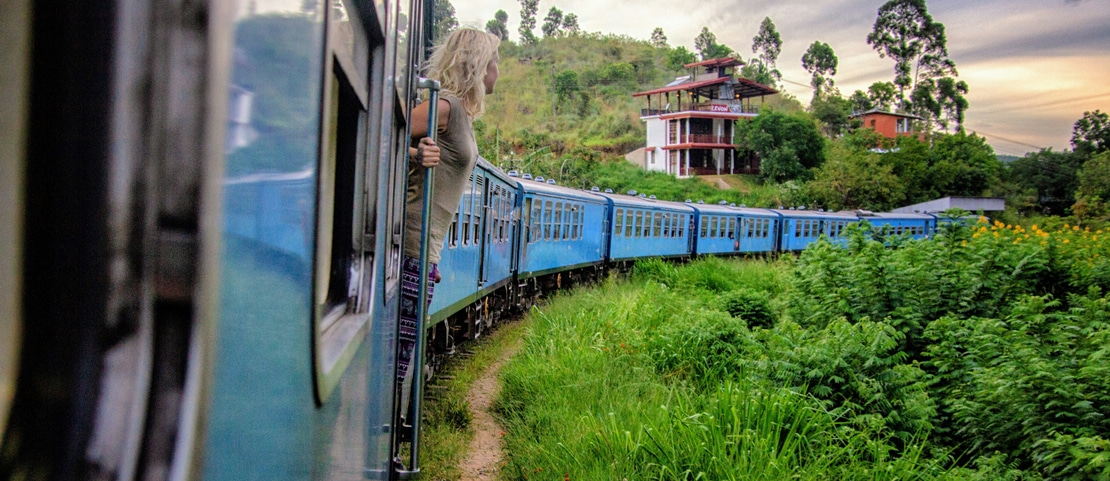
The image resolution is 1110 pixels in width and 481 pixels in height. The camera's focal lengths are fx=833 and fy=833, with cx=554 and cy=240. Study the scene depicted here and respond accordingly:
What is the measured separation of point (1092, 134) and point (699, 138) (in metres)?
24.1

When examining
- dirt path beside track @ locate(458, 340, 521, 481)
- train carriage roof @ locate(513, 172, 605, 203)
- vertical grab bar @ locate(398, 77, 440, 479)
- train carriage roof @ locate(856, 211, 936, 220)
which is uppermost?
train carriage roof @ locate(856, 211, 936, 220)

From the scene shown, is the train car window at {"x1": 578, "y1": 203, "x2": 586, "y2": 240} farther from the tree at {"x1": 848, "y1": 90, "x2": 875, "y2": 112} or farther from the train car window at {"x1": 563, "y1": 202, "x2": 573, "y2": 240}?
the tree at {"x1": 848, "y1": 90, "x2": 875, "y2": 112}

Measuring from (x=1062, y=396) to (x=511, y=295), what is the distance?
8.41 meters

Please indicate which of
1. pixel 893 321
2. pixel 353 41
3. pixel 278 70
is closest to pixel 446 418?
pixel 893 321

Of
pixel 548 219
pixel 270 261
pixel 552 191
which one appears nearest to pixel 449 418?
pixel 270 261

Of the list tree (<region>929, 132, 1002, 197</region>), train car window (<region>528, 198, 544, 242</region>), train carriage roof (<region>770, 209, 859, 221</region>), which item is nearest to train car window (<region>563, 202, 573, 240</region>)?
train car window (<region>528, 198, 544, 242</region>)

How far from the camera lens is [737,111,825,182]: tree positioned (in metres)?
52.6

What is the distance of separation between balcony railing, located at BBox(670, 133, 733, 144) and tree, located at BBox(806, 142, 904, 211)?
34.8 feet

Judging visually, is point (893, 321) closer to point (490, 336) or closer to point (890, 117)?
point (490, 336)

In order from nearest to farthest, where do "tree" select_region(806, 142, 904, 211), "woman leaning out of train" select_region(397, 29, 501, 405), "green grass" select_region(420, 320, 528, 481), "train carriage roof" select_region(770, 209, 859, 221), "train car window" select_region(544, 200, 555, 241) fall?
"woman leaning out of train" select_region(397, 29, 501, 405) → "green grass" select_region(420, 320, 528, 481) → "train car window" select_region(544, 200, 555, 241) → "train carriage roof" select_region(770, 209, 859, 221) → "tree" select_region(806, 142, 904, 211)

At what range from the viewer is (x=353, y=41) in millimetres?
1363

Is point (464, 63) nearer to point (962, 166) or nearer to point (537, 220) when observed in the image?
point (537, 220)

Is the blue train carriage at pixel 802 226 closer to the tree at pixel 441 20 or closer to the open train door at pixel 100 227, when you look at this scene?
the tree at pixel 441 20

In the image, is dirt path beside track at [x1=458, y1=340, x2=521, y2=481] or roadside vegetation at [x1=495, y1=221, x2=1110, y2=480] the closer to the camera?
roadside vegetation at [x1=495, y1=221, x2=1110, y2=480]
